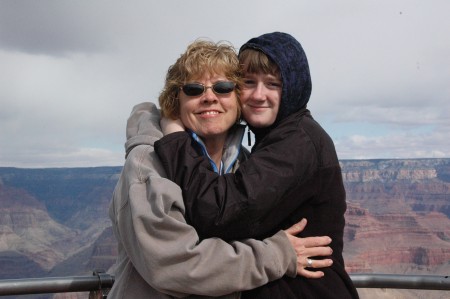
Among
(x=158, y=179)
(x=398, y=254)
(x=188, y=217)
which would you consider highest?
(x=158, y=179)

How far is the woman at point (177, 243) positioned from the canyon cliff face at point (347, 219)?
254 ft

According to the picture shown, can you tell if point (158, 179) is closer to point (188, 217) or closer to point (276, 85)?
point (188, 217)

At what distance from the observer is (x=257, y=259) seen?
90.3 inches

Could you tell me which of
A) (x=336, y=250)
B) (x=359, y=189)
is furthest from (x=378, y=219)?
(x=336, y=250)

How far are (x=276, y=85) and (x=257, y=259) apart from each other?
0.78 metres

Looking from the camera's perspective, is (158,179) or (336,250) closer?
(158,179)

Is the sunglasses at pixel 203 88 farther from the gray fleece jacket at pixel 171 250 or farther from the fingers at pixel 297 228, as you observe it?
the fingers at pixel 297 228

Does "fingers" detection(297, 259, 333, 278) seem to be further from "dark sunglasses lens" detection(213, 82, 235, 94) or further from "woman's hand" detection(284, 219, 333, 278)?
"dark sunglasses lens" detection(213, 82, 235, 94)

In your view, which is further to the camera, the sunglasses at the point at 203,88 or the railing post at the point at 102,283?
the railing post at the point at 102,283

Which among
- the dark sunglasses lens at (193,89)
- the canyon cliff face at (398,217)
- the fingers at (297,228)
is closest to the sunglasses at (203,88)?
the dark sunglasses lens at (193,89)

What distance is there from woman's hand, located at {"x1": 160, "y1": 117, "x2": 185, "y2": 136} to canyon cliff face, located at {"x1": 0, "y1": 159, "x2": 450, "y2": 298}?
77.4m

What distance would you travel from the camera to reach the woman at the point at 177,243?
2.21 meters

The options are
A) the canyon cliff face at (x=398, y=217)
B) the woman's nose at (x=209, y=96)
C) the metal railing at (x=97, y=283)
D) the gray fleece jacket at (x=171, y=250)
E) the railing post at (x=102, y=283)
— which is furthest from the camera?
the canyon cliff face at (x=398, y=217)

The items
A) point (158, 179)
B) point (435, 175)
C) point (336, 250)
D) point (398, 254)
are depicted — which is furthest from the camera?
point (435, 175)
